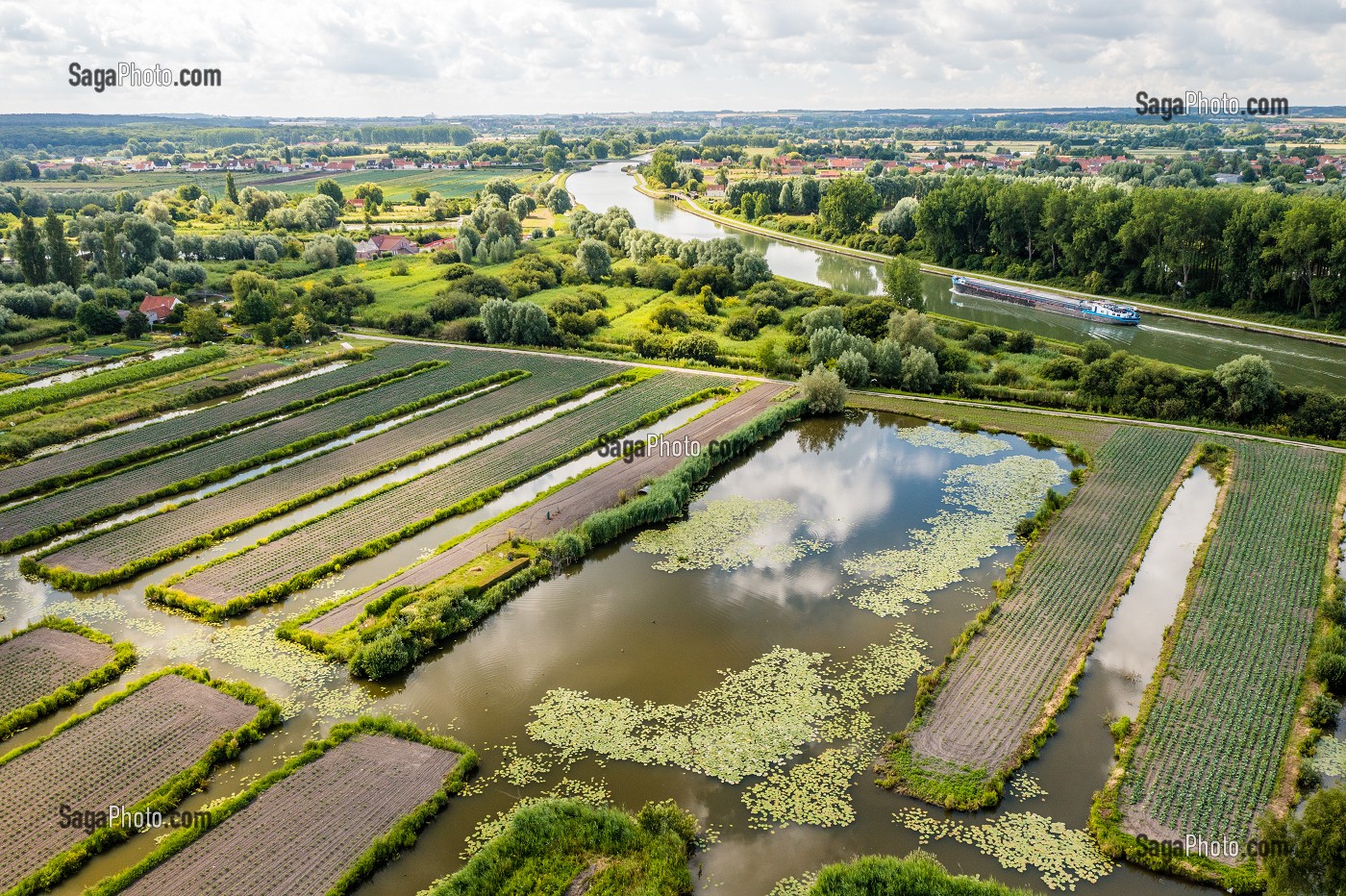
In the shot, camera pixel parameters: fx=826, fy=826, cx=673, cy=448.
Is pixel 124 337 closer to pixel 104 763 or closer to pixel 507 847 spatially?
pixel 104 763

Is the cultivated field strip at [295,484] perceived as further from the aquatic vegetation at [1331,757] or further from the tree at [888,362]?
the aquatic vegetation at [1331,757]

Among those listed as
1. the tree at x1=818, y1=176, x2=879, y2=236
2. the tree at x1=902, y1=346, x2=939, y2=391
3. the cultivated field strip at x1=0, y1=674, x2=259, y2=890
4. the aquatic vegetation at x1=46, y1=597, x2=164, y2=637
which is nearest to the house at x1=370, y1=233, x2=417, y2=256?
the tree at x1=818, y1=176, x2=879, y2=236

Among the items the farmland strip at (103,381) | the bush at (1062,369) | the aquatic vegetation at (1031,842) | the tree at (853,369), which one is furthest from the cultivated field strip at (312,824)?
the bush at (1062,369)

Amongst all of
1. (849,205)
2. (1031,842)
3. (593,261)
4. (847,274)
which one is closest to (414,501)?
(1031,842)

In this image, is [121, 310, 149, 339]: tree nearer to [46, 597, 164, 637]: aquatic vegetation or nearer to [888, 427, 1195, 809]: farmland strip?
[46, 597, 164, 637]: aquatic vegetation

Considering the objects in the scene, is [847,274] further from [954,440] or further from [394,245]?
[394,245]

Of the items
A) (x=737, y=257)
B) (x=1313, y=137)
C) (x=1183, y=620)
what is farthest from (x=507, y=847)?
(x=1313, y=137)
